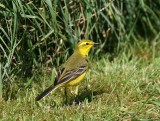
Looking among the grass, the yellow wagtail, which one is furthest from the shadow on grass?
the yellow wagtail

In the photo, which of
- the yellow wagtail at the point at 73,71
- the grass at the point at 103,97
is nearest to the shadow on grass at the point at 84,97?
the grass at the point at 103,97

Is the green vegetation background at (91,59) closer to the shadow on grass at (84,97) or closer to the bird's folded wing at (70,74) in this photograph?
the shadow on grass at (84,97)

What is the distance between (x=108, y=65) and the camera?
7949 millimetres

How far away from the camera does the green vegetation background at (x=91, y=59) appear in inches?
249

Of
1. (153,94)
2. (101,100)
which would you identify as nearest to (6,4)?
(101,100)

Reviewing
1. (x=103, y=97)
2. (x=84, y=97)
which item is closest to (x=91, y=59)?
(x=84, y=97)

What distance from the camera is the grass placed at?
612 cm

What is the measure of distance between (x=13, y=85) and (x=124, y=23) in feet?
7.68

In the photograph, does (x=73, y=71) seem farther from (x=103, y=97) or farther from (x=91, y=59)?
(x=91, y=59)

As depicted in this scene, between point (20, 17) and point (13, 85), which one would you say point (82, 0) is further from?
point (13, 85)

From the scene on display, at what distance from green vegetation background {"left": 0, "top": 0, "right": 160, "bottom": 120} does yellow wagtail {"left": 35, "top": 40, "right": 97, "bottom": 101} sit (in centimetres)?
26

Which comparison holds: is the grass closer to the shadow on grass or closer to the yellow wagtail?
the shadow on grass

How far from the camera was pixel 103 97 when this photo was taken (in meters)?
6.75

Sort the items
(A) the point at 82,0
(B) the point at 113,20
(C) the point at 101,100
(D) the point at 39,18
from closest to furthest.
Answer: (C) the point at 101,100 → (D) the point at 39,18 → (A) the point at 82,0 → (B) the point at 113,20
